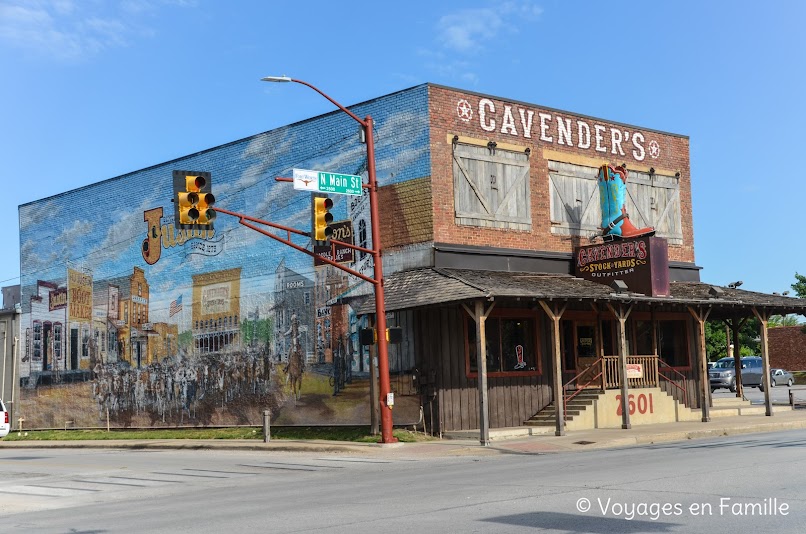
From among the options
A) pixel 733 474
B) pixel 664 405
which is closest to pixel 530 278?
pixel 664 405

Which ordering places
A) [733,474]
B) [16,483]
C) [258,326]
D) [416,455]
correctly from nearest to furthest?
1. [733,474]
2. [16,483]
3. [416,455]
4. [258,326]

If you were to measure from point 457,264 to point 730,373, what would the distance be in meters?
27.6

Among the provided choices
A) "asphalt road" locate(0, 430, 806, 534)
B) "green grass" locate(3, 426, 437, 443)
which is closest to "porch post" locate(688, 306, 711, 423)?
"asphalt road" locate(0, 430, 806, 534)

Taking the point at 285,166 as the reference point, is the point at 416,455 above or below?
below

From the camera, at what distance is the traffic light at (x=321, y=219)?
22.4m

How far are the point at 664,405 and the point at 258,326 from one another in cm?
1269

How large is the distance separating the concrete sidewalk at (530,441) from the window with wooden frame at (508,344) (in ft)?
6.50

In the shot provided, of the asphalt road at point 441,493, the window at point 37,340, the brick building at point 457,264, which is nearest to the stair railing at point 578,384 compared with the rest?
the brick building at point 457,264

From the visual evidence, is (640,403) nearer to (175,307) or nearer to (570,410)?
(570,410)

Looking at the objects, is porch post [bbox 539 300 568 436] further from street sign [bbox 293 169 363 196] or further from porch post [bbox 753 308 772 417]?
porch post [bbox 753 308 772 417]

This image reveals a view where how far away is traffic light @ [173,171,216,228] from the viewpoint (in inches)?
786

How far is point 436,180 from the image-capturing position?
26859mm

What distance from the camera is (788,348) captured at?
72375 mm

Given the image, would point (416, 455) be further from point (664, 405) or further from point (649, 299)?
point (664, 405)
